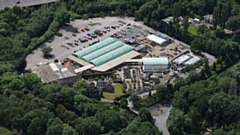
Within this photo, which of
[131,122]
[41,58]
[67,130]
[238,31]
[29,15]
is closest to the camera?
[67,130]

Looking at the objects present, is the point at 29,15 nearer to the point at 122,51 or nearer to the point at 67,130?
the point at 122,51

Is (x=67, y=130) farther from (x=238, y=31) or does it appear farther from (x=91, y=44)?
(x=238, y=31)

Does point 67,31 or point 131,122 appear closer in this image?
point 131,122

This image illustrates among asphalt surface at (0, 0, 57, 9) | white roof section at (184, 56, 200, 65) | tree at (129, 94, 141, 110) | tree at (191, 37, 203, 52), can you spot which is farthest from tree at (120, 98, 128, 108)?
asphalt surface at (0, 0, 57, 9)

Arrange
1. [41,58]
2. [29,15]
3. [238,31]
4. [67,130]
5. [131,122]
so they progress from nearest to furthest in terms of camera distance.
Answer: [67,130], [131,122], [41,58], [238,31], [29,15]

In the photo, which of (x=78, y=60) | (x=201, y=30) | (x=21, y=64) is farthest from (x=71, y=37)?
(x=201, y=30)

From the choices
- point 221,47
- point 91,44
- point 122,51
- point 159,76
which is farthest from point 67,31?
point 221,47

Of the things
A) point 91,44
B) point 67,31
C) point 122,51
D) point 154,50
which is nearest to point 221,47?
point 154,50
